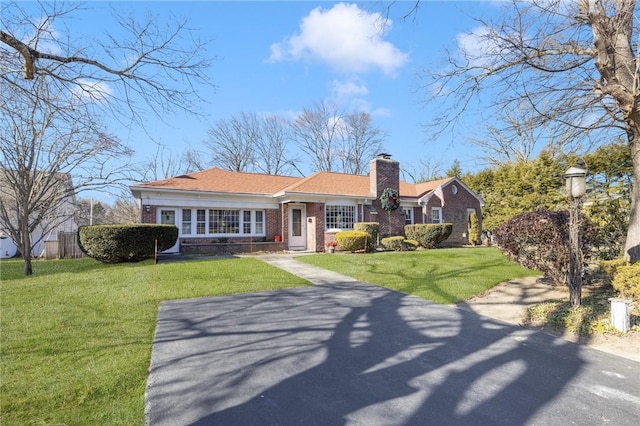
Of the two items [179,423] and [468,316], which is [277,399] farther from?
[468,316]

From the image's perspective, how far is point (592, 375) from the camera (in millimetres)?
3703

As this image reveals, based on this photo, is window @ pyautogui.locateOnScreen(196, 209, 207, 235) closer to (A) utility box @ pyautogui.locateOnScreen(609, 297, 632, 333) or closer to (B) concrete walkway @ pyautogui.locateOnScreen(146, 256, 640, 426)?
(B) concrete walkway @ pyautogui.locateOnScreen(146, 256, 640, 426)

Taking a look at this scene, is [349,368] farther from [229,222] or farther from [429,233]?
[429,233]

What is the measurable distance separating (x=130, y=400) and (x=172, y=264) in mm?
9221

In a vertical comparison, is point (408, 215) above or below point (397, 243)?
above

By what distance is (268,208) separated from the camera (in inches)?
709

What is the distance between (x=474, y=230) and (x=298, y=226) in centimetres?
1194

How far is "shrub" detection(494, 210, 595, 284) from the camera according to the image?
301 inches

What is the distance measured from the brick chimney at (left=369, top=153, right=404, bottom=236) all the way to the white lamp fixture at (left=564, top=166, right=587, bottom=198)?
42.4 ft

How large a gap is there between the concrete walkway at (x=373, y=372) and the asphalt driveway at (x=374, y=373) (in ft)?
0.04

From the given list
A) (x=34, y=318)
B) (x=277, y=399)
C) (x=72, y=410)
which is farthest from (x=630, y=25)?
(x=34, y=318)

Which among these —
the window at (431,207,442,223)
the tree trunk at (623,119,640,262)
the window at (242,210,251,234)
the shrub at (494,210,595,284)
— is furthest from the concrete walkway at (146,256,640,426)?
the window at (431,207,442,223)

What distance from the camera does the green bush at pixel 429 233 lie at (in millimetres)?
18438

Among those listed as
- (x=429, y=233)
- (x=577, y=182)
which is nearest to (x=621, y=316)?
(x=577, y=182)
